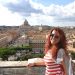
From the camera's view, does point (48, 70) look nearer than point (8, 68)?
Yes

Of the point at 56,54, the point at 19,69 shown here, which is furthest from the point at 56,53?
the point at 19,69

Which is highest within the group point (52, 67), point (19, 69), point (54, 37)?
point (54, 37)

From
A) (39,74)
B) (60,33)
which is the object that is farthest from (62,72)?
(39,74)

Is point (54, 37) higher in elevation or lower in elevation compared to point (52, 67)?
higher

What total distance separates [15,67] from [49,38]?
867 millimetres

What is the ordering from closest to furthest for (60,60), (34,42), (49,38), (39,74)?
(60,60) → (49,38) → (39,74) → (34,42)

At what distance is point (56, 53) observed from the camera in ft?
7.32

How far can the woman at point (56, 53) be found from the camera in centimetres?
221

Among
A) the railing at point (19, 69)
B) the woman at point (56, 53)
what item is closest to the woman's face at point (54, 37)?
the woman at point (56, 53)

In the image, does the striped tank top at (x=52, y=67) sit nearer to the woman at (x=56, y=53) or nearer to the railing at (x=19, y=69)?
the woman at (x=56, y=53)

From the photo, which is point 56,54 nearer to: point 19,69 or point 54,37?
point 54,37

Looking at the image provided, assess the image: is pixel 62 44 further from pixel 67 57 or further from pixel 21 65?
pixel 21 65

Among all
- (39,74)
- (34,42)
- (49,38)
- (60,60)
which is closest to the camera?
(60,60)

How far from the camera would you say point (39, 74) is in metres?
3.03
